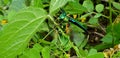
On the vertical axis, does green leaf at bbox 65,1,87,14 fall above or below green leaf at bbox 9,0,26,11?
below

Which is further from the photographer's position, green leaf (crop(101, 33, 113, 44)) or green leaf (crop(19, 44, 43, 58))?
green leaf (crop(101, 33, 113, 44))

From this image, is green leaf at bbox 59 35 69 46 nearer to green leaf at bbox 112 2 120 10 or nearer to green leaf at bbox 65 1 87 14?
green leaf at bbox 65 1 87 14

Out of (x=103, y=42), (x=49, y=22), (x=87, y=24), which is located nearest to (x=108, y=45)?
(x=103, y=42)

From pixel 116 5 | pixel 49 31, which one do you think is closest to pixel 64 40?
pixel 49 31

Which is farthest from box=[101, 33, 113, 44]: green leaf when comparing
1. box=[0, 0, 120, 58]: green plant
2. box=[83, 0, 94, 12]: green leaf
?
box=[83, 0, 94, 12]: green leaf

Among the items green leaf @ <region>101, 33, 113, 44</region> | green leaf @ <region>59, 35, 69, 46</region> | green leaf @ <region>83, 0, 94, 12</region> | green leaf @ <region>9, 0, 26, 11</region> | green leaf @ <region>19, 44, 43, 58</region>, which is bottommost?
green leaf @ <region>101, 33, 113, 44</region>

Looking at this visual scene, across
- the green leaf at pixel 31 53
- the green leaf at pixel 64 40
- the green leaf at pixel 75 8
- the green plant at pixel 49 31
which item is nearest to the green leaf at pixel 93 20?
the green plant at pixel 49 31
